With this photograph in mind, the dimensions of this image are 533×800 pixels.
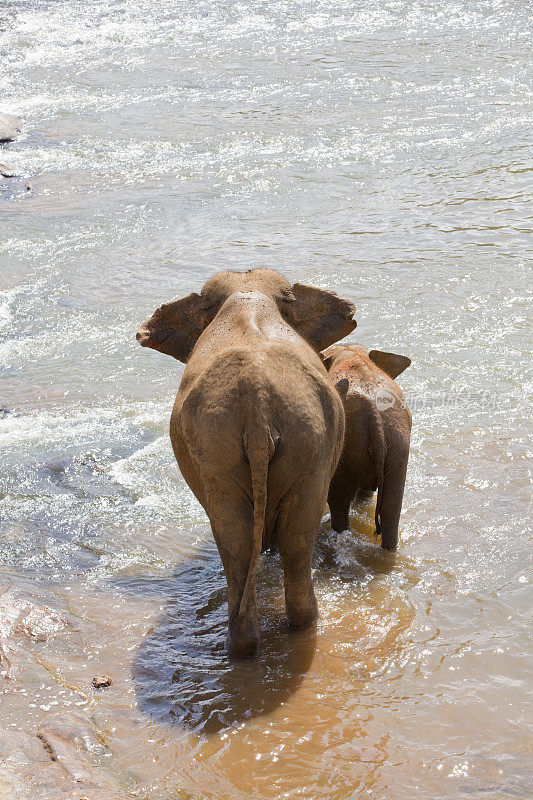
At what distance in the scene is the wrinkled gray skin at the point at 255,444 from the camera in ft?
14.9

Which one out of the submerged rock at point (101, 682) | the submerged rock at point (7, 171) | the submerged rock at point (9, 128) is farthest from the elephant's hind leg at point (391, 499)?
the submerged rock at point (9, 128)

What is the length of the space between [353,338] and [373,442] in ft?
13.5

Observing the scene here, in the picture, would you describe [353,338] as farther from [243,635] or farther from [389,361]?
[243,635]

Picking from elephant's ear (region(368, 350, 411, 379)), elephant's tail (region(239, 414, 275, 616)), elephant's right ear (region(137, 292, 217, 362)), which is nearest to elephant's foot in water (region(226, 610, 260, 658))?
elephant's tail (region(239, 414, 275, 616))

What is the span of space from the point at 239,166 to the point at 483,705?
1186cm

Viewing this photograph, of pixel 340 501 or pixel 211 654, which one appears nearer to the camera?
pixel 211 654

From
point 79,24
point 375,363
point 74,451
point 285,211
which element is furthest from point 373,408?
point 79,24

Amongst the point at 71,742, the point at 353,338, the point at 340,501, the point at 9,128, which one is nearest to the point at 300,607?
the point at 340,501

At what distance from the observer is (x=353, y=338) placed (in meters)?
9.85

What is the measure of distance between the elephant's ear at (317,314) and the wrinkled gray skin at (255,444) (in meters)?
0.44

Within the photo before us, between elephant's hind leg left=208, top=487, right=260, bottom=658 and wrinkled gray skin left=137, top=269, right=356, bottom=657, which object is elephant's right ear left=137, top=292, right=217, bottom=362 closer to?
wrinkled gray skin left=137, top=269, right=356, bottom=657

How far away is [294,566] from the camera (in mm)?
4973

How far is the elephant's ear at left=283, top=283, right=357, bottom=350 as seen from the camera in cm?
589

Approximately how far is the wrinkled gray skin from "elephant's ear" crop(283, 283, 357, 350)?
44 centimetres
